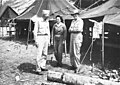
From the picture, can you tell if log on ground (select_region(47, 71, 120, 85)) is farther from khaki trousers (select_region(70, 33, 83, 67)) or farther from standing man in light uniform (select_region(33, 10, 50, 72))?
khaki trousers (select_region(70, 33, 83, 67))

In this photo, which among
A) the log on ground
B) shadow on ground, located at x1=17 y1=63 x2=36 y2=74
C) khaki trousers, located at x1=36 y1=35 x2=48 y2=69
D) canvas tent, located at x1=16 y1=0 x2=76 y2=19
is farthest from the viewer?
canvas tent, located at x1=16 y1=0 x2=76 y2=19

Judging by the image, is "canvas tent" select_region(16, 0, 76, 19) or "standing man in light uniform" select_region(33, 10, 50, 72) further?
"canvas tent" select_region(16, 0, 76, 19)

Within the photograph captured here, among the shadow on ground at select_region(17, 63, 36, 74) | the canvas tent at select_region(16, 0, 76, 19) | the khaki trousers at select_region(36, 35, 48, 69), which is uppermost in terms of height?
the canvas tent at select_region(16, 0, 76, 19)

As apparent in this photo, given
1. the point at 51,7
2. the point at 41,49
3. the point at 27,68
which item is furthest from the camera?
the point at 51,7

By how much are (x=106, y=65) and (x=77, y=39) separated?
6.73ft

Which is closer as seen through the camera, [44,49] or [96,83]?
[96,83]

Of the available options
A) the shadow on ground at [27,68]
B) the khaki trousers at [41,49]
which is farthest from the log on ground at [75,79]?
the shadow on ground at [27,68]

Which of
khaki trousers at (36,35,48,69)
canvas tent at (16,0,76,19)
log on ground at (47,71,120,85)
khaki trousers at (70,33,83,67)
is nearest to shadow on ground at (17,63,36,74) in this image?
khaki trousers at (36,35,48,69)

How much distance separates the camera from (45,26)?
6.02 m

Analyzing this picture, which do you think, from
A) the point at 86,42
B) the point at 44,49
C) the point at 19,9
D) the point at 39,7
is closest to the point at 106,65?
the point at 44,49

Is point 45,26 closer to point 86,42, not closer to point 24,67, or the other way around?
point 24,67

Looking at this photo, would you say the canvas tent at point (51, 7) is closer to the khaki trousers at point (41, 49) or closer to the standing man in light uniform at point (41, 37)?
the standing man in light uniform at point (41, 37)

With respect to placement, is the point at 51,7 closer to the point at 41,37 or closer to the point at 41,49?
the point at 41,37

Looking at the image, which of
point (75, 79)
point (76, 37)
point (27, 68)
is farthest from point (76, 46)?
point (27, 68)
